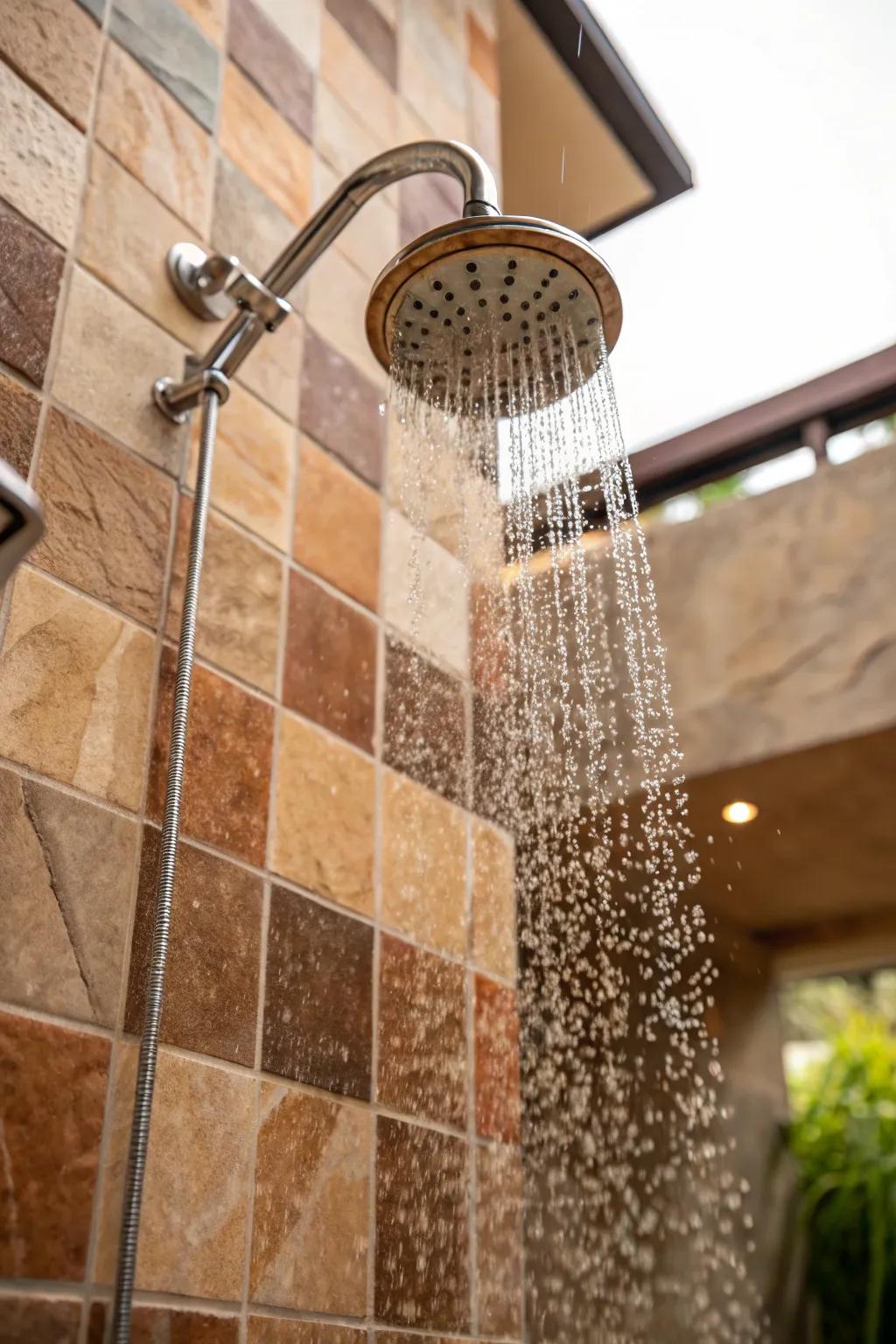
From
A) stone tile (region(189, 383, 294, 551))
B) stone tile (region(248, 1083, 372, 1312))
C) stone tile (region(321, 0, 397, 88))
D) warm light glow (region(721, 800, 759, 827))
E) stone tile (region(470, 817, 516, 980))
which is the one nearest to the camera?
stone tile (region(248, 1083, 372, 1312))

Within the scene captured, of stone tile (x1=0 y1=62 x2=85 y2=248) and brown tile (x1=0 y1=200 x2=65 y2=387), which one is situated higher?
stone tile (x1=0 y1=62 x2=85 y2=248)

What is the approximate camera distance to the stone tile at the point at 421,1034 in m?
1.39

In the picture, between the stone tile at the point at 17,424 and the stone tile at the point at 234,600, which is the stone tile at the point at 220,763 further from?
the stone tile at the point at 17,424

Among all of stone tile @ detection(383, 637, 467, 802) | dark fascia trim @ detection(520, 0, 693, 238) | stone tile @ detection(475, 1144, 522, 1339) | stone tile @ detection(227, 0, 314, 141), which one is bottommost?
stone tile @ detection(475, 1144, 522, 1339)

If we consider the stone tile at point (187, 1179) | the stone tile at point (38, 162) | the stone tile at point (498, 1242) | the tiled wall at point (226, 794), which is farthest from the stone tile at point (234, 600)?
the stone tile at point (498, 1242)

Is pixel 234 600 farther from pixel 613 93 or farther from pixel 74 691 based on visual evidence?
pixel 613 93

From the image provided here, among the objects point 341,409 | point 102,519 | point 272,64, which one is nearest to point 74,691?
point 102,519

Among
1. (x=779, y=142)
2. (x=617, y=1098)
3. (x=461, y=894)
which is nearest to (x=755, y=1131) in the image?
(x=617, y=1098)

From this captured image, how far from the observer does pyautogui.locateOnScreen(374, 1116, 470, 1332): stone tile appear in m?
1.30

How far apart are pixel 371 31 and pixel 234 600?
1.12 metres

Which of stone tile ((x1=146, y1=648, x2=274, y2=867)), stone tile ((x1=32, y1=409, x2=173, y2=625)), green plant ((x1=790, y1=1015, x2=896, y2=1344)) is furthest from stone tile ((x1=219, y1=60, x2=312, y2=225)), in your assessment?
green plant ((x1=790, y1=1015, x2=896, y2=1344))

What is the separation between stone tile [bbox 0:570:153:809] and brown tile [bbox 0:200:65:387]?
0.22 m

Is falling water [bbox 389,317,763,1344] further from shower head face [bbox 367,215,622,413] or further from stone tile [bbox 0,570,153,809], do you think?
stone tile [bbox 0,570,153,809]

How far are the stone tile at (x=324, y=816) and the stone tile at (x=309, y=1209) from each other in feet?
0.74
